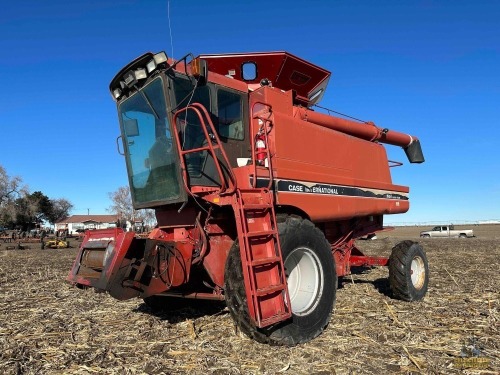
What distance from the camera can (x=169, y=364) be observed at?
385 centimetres

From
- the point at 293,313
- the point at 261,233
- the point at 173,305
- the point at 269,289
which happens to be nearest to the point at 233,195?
the point at 261,233

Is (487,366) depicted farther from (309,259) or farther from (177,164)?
(177,164)

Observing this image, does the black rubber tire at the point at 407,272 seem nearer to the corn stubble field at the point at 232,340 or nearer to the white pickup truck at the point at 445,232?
the corn stubble field at the point at 232,340

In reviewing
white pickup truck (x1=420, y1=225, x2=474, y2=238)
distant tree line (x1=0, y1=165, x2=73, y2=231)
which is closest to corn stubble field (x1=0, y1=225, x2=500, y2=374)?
white pickup truck (x1=420, y1=225, x2=474, y2=238)

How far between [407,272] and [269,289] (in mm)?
3522

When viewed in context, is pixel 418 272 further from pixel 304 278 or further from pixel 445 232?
pixel 445 232

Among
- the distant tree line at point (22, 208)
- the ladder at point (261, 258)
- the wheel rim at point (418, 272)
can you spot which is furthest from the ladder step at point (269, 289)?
the distant tree line at point (22, 208)

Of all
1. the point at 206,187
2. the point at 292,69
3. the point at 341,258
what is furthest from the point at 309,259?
the point at 292,69

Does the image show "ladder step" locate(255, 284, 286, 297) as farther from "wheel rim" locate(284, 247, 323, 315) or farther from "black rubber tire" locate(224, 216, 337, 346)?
"wheel rim" locate(284, 247, 323, 315)

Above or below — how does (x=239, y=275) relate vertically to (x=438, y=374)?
above

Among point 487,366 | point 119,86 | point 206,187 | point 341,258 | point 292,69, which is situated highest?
point 292,69

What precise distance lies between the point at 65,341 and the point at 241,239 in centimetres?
239

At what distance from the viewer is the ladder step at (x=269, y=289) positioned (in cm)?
400

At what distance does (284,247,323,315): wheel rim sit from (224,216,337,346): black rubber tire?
0.03 meters
